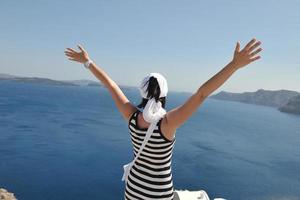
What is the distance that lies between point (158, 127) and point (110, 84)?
2.33 ft

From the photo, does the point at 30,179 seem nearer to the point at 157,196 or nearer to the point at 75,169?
the point at 75,169

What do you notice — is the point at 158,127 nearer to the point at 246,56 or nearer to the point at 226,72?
the point at 226,72

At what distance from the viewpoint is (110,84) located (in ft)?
8.72

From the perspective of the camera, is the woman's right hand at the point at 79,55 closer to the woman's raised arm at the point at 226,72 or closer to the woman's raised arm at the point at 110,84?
the woman's raised arm at the point at 110,84

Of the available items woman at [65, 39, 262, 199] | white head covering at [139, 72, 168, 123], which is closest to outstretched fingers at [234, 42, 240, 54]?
woman at [65, 39, 262, 199]

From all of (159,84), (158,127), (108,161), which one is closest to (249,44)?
(159,84)

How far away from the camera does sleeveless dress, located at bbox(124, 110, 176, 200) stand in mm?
2209

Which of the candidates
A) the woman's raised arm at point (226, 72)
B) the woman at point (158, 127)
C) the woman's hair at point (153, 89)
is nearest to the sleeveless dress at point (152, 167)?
the woman at point (158, 127)

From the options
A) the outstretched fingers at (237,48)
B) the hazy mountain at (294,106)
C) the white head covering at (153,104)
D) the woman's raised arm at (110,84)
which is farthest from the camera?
the hazy mountain at (294,106)

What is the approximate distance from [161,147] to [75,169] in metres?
36.6

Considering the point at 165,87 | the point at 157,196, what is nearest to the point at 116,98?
the point at 165,87

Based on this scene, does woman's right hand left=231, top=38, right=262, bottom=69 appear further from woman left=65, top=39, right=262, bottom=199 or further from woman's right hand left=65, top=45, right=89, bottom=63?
woman's right hand left=65, top=45, right=89, bottom=63

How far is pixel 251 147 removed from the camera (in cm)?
5984

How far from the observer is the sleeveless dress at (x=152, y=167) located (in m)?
2.21
